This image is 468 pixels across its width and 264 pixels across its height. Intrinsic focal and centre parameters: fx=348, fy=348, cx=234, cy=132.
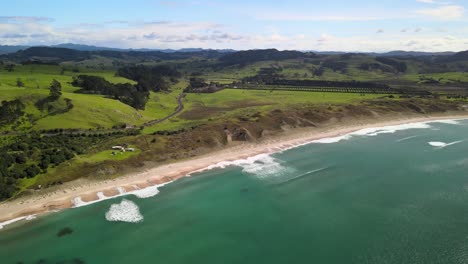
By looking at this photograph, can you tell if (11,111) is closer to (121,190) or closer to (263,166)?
(121,190)

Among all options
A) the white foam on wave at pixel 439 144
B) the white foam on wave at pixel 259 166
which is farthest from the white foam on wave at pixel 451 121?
the white foam on wave at pixel 259 166

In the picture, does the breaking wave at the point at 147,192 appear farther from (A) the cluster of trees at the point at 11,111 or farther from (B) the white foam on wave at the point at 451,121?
(B) the white foam on wave at the point at 451,121

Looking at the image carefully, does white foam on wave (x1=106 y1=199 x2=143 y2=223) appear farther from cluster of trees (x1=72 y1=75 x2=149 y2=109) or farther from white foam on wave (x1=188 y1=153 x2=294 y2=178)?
cluster of trees (x1=72 y1=75 x2=149 y2=109)

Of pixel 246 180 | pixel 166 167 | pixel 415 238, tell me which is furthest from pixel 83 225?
pixel 415 238

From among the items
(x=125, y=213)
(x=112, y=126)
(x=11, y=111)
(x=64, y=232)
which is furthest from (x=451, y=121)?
(x=11, y=111)

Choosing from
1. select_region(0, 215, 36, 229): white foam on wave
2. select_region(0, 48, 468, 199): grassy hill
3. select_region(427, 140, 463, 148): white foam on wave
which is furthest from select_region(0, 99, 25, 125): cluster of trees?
select_region(427, 140, 463, 148): white foam on wave
